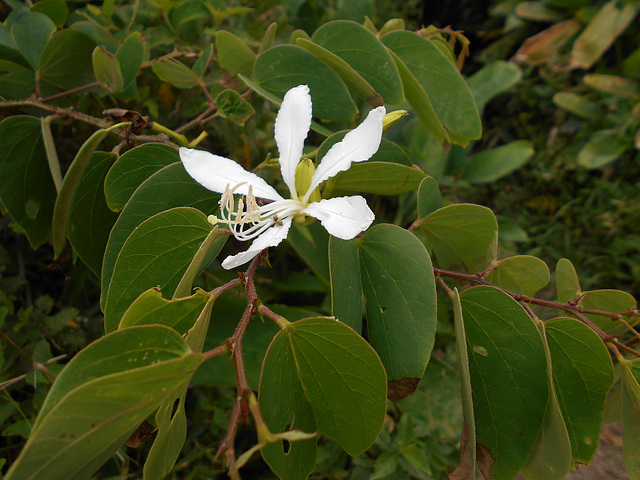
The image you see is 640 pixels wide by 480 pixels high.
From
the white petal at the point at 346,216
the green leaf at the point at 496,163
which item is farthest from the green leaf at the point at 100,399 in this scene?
the green leaf at the point at 496,163

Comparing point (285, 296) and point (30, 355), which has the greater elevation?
point (30, 355)

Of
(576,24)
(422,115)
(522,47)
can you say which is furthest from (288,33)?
(576,24)

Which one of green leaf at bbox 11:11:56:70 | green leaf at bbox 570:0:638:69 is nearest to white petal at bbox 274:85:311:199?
green leaf at bbox 11:11:56:70

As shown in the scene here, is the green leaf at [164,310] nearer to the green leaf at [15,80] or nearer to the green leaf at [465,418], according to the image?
the green leaf at [465,418]

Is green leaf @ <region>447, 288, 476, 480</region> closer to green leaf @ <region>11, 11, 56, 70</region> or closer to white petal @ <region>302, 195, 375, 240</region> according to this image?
white petal @ <region>302, 195, 375, 240</region>

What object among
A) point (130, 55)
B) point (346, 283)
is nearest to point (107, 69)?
point (130, 55)

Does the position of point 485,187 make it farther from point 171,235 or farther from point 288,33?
point 171,235
